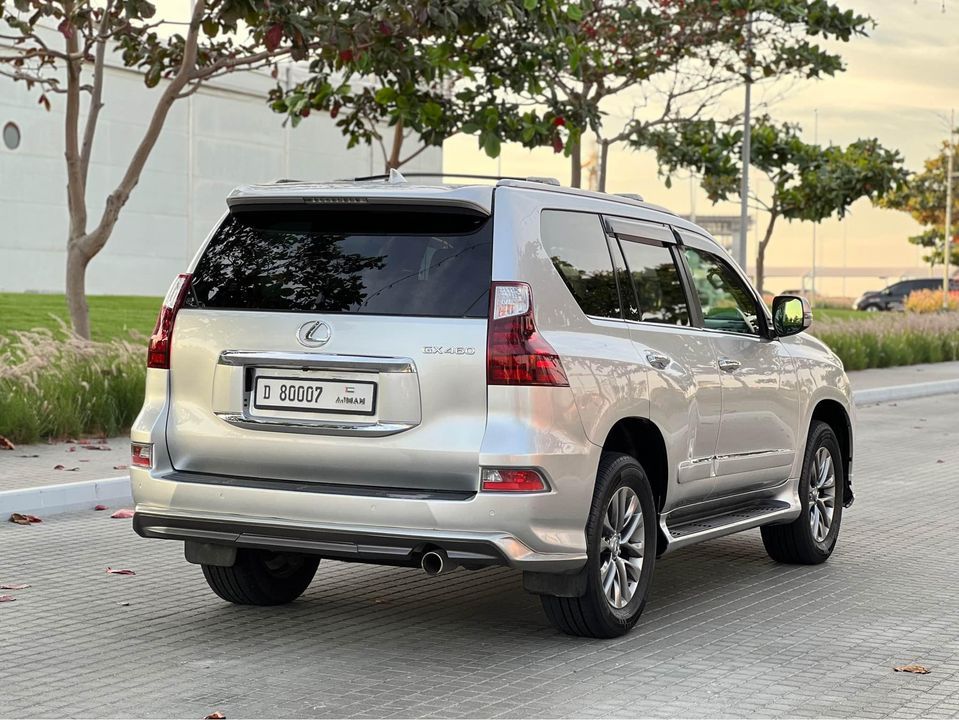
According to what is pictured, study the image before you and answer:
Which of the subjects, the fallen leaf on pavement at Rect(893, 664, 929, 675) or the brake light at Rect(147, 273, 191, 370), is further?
the brake light at Rect(147, 273, 191, 370)

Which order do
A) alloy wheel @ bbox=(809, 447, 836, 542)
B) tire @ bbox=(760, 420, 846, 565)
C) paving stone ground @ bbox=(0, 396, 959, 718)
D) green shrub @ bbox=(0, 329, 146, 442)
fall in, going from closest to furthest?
paving stone ground @ bbox=(0, 396, 959, 718) → tire @ bbox=(760, 420, 846, 565) → alloy wheel @ bbox=(809, 447, 836, 542) → green shrub @ bbox=(0, 329, 146, 442)

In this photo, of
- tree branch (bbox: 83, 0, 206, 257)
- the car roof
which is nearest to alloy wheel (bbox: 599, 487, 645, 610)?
the car roof

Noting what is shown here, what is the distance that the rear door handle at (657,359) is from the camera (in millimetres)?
7008

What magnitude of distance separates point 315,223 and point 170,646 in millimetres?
1926

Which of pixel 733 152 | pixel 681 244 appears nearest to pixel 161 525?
pixel 681 244

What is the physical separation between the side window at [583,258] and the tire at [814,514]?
2.41 meters

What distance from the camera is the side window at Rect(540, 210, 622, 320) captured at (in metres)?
6.61

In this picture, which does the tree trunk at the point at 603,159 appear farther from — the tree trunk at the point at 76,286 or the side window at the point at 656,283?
the side window at the point at 656,283

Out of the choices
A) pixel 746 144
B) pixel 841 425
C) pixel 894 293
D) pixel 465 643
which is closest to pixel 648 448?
pixel 465 643

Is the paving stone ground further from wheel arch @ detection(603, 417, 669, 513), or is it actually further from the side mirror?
the side mirror

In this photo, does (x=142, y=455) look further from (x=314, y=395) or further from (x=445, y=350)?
→ (x=445, y=350)

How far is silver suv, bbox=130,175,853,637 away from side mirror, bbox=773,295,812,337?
130 centimetres

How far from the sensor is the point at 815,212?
115 feet

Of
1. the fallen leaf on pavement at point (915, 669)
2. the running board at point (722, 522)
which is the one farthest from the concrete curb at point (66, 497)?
the fallen leaf on pavement at point (915, 669)
